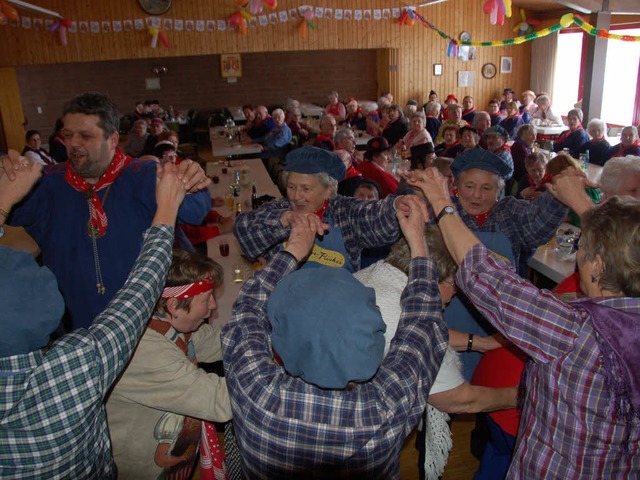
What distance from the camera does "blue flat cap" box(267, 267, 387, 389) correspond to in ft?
3.73

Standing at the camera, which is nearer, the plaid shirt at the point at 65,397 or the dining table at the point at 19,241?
the plaid shirt at the point at 65,397

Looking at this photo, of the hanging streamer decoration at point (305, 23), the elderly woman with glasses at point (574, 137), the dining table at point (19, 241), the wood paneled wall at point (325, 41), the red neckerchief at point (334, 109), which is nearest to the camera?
the dining table at point (19, 241)

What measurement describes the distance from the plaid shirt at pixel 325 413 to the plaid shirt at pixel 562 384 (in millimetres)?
231

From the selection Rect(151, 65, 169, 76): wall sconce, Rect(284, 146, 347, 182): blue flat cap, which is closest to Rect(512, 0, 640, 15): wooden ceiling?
Rect(284, 146, 347, 182): blue flat cap

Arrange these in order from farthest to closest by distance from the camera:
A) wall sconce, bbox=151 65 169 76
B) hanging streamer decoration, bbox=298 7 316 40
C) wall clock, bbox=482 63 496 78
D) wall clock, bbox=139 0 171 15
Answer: wall sconce, bbox=151 65 169 76, wall clock, bbox=482 63 496 78, hanging streamer decoration, bbox=298 7 316 40, wall clock, bbox=139 0 171 15

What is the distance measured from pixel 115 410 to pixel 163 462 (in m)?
0.26

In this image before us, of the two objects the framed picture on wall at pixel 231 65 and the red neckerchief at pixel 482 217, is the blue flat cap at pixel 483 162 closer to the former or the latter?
the red neckerchief at pixel 482 217

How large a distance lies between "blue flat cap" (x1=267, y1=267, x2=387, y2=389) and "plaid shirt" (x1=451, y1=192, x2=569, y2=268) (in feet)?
5.83

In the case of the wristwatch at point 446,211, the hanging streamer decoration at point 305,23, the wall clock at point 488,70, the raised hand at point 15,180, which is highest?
the hanging streamer decoration at point 305,23

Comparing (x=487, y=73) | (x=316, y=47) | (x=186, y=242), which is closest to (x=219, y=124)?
(x=316, y=47)

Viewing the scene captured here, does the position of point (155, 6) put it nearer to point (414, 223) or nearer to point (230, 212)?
point (230, 212)

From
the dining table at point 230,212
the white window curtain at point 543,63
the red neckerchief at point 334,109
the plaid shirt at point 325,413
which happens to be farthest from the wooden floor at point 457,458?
the white window curtain at point 543,63

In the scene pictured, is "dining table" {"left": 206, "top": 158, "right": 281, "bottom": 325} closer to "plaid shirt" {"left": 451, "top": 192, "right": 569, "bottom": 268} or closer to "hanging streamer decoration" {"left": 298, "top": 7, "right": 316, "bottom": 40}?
"plaid shirt" {"left": 451, "top": 192, "right": 569, "bottom": 268}

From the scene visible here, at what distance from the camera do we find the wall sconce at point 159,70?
15.0m
